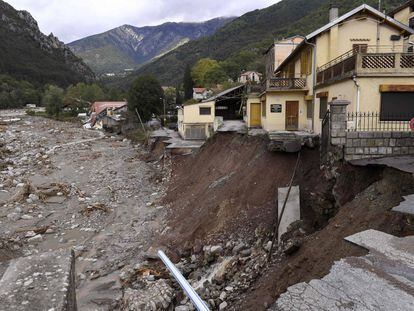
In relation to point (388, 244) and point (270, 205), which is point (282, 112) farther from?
point (388, 244)

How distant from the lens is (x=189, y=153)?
2897 centimetres

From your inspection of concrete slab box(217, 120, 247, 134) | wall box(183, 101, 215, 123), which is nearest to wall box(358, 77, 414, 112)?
concrete slab box(217, 120, 247, 134)

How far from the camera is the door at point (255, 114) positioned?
2808 centimetres

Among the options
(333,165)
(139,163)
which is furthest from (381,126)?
(139,163)

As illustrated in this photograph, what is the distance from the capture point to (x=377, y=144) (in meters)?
11.1

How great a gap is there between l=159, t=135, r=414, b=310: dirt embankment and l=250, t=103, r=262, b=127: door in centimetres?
449

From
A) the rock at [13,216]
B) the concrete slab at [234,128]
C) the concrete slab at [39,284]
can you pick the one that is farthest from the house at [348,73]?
the rock at [13,216]

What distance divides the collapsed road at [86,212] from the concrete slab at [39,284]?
6.49 m

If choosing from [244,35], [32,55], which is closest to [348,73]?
[244,35]

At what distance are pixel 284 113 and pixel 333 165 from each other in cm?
1086

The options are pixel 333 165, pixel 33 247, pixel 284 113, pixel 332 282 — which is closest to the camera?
pixel 332 282

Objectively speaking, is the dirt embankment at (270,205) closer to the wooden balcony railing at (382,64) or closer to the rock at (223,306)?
the rock at (223,306)

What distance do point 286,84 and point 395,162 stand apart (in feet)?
41.5

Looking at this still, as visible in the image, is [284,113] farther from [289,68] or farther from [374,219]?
[374,219]
